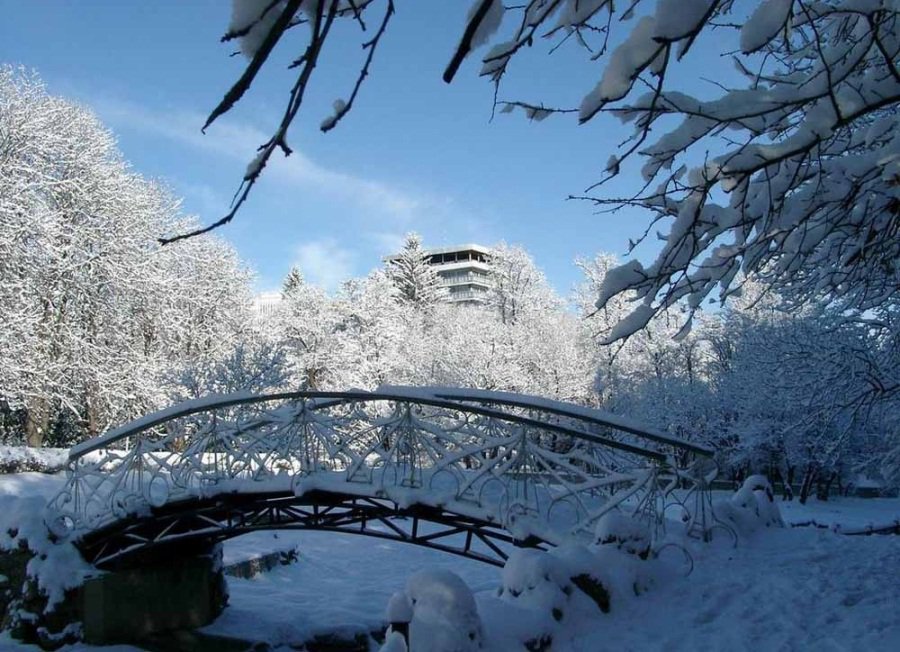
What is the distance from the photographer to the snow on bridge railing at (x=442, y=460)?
674 cm

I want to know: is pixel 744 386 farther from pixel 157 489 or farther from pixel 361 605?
pixel 157 489

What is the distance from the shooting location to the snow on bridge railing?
22.1ft

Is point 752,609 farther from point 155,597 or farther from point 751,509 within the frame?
point 155,597

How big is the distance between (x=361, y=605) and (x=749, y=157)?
11.3 m

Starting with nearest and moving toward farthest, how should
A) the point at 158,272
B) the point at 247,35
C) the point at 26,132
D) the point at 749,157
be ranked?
1. the point at 247,35
2. the point at 749,157
3. the point at 26,132
4. the point at 158,272

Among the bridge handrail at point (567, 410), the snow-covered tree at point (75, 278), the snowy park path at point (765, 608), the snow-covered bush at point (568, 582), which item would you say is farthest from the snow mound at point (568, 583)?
the snow-covered tree at point (75, 278)

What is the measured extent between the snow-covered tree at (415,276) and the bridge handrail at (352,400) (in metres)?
36.9

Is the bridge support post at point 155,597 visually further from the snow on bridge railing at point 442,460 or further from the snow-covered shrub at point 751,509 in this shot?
the snow-covered shrub at point 751,509

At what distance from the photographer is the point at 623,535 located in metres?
5.26

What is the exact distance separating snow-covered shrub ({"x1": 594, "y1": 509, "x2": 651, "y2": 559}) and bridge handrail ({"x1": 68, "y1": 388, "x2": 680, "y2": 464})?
110 cm

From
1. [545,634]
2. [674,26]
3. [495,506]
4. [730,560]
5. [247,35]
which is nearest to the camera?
[247,35]

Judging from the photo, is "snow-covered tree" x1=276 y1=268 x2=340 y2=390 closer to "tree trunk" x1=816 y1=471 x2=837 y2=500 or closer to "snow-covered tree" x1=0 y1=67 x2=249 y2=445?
"snow-covered tree" x1=0 y1=67 x2=249 y2=445

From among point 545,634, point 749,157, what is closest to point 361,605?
point 545,634

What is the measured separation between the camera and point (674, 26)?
2.11 metres
